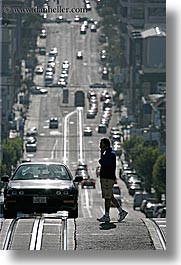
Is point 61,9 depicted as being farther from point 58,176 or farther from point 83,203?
point 83,203

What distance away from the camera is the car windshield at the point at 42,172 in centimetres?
1218

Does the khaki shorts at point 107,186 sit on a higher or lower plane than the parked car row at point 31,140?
higher

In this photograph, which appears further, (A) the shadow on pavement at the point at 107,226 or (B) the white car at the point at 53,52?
(B) the white car at the point at 53,52

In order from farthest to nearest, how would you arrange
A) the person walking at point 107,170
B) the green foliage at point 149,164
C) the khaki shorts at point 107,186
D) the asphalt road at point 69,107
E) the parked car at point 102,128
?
the green foliage at point 149,164
the parked car at point 102,128
the asphalt road at point 69,107
the khaki shorts at point 107,186
the person walking at point 107,170

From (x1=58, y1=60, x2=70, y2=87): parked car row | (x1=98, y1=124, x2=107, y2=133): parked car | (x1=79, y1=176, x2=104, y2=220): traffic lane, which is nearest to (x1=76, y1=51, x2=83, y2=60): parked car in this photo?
(x1=58, y1=60, x2=70, y2=87): parked car row

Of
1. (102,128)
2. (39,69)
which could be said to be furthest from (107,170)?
(102,128)

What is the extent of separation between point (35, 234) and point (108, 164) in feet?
4.15

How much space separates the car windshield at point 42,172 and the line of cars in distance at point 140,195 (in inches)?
499

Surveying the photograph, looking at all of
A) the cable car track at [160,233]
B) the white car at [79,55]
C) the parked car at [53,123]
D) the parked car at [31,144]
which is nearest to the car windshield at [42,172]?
the cable car track at [160,233]

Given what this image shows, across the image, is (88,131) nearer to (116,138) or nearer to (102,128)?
(102,128)

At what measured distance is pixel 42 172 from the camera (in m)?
12.2

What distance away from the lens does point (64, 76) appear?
18.5 meters

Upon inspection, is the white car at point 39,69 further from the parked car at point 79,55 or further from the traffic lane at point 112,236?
the traffic lane at point 112,236

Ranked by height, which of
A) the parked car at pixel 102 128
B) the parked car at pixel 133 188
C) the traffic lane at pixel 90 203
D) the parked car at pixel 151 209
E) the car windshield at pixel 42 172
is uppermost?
the car windshield at pixel 42 172
